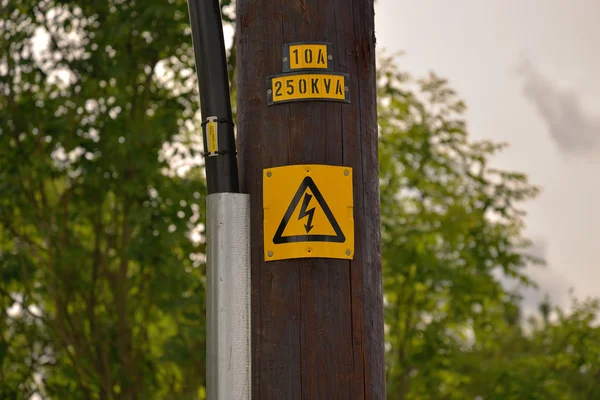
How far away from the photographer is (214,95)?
2.76 m

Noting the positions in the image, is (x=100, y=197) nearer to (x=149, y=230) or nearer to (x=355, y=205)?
(x=149, y=230)

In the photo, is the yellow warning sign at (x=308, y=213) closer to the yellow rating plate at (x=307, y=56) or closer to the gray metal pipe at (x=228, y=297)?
the gray metal pipe at (x=228, y=297)

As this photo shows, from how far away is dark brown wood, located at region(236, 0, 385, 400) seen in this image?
8.29 ft

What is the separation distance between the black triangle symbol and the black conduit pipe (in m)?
0.17

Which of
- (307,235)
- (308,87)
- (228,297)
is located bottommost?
(228,297)

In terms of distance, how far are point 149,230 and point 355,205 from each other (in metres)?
6.34

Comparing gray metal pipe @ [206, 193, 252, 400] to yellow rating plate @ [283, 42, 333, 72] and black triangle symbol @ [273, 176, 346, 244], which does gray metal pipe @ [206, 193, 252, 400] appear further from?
yellow rating plate @ [283, 42, 333, 72]

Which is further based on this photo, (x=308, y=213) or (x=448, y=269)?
(x=448, y=269)

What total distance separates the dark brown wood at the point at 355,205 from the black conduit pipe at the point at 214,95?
45mm

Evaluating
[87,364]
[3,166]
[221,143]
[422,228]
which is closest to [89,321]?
[87,364]

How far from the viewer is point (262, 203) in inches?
104

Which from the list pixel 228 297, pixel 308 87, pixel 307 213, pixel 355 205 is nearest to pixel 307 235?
pixel 307 213

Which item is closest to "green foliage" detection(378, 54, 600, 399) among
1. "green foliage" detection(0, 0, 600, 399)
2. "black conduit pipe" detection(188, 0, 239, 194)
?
"green foliage" detection(0, 0, 600, 399)

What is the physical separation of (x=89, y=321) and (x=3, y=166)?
194 cm
